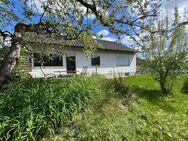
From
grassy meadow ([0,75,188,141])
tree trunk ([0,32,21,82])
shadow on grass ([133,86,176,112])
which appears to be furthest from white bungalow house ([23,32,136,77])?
grassy meadow ([0,75,188,141])

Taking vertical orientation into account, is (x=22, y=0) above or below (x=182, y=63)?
above

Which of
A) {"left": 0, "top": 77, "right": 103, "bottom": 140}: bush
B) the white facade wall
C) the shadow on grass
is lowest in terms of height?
the shadow on grass

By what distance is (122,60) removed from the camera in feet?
85.4

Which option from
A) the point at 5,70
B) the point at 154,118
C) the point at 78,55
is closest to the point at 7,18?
the point at 5,70

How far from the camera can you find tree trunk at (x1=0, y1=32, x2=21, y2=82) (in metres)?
6.92

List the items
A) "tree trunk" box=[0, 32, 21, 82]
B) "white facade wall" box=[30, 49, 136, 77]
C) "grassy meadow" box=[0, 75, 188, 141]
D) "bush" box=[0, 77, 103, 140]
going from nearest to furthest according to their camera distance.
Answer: "bush" box=[0, 77, 103, 140] < "grassy meadow" box=[0, 75, 188, 141] < "tree trunk" box=[0, 32, 21, 82] < "white facade wall" box=[30, 49, 136, 77]

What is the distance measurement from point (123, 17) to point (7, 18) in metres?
3.80

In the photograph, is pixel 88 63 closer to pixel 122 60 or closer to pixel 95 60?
pixel 95 60

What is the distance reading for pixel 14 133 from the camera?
14.3ft

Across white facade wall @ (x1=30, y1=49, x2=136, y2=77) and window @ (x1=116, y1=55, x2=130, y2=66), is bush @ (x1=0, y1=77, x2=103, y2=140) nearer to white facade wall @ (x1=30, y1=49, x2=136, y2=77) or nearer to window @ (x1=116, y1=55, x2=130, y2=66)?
white facade wall @ (x1=30, y1=49, x2=136, y2=77)

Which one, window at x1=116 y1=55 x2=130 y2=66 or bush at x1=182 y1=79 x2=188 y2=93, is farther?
window at x1=116 y1=55 x2=130 y2=66

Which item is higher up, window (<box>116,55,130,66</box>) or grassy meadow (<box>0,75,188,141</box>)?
window (<box>116,55,130,66</box>)

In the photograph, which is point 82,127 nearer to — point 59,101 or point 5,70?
point 59,101

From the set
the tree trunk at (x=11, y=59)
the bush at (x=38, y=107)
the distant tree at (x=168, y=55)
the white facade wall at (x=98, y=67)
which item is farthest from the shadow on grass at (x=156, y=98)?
the white facade wall at (x=98, y=67)
